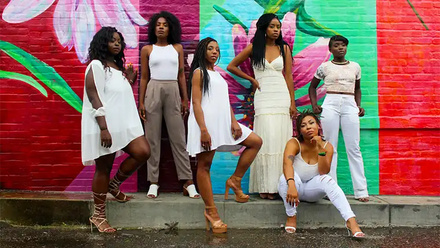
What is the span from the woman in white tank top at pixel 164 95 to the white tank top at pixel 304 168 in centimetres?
120

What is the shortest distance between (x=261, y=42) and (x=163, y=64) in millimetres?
1117

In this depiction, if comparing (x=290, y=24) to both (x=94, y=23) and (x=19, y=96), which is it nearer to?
(x=94, y=23)

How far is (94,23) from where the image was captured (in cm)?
569

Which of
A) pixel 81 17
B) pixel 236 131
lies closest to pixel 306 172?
pixel 236 131

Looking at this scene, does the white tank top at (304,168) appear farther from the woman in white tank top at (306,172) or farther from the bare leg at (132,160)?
the bare leg at (132,160)

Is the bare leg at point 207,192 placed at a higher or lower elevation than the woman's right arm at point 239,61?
lower

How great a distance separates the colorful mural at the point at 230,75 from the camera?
562 centimetres

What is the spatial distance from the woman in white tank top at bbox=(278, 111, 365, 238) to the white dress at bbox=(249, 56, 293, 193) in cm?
40

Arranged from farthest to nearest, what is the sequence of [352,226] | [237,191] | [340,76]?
[340,76] < [237,191] < [352,226]

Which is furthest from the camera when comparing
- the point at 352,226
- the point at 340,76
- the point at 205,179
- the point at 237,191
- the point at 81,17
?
the point at 81,17

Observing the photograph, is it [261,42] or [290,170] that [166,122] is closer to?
[261,42]

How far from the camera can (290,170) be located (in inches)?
179

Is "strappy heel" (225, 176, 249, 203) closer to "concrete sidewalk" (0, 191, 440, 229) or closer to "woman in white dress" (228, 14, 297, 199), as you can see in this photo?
"concrete sidewalk" (0, 191, 440, 229)

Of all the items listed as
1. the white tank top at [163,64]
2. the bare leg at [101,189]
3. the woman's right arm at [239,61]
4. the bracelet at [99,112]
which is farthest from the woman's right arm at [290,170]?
the bracelet at [99,112]
